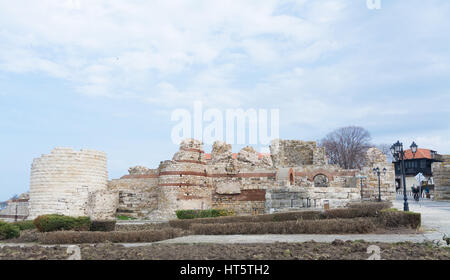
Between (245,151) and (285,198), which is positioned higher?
(245,151)

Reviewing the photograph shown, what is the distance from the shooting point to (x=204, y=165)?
2762 cm

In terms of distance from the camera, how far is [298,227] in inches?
490

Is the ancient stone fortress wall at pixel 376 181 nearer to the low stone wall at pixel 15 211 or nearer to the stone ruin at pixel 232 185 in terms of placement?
the stone ruin at pixel 232 185

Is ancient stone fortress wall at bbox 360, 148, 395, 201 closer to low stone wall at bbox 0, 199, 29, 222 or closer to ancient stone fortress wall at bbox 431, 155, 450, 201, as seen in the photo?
ancient stone fortress wall at bbox 431, 155, 450, 201

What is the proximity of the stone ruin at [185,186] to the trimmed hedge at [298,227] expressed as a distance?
29.2ft

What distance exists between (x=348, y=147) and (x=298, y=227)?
49451 mm

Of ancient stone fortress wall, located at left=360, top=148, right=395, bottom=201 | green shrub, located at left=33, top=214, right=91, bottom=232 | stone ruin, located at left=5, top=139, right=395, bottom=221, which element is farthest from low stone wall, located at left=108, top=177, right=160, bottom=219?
ancient stone fortress wall, located at left=360, top=148, right=395, bottom=201

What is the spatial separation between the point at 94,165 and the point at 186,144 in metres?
6.06

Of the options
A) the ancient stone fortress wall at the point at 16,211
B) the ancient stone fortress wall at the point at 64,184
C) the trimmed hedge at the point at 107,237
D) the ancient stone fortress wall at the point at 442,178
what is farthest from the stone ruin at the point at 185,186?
the trimmed hedge at the point at 107,237

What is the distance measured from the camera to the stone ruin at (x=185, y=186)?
23.9m

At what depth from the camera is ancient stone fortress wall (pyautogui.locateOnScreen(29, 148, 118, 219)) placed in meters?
24.5

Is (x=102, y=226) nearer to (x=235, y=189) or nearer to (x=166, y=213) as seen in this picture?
(x=166, y=213)

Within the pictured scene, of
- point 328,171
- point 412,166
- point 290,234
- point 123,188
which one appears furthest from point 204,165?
point 412,166

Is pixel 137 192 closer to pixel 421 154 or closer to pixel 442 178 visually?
pixel 442 178
